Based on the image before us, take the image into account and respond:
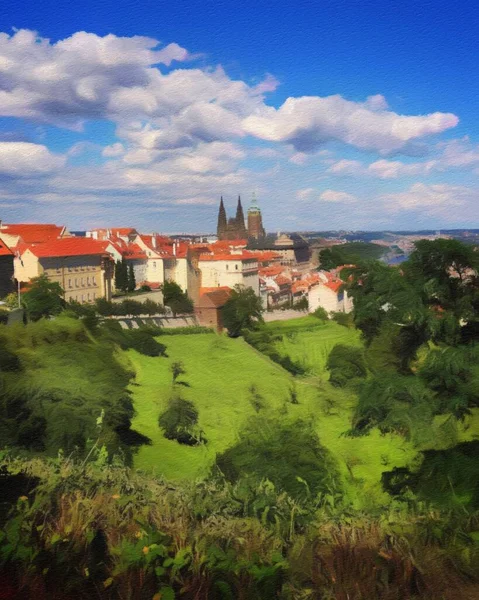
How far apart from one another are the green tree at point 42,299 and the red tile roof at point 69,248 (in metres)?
0.16

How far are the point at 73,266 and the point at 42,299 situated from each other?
12.8 inches

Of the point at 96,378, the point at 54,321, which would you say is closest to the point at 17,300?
the point at 54,321

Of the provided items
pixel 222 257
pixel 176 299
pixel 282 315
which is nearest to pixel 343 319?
pixel 282 315

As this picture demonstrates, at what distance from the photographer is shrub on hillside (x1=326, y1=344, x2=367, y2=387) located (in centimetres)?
342

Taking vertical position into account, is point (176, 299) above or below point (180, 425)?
above

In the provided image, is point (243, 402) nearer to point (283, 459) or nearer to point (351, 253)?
point (283, 459)

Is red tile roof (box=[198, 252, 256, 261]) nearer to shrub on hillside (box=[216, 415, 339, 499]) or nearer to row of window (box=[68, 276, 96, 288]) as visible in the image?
row of window (box=[68, 276, 96, 288])

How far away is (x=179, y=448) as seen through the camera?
9.23 feet

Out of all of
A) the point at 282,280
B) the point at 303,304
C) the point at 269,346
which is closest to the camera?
the point at 269,346

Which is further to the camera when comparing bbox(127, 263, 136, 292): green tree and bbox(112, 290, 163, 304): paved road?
bbox(127, 263, 136, 292): green tree

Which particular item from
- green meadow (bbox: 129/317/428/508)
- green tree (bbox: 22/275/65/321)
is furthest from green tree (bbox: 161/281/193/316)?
green tree (bbox: 22/275/65/321)

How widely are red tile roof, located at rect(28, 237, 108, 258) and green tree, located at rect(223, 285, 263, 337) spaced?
95 cm

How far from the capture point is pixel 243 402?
3320 millimetres

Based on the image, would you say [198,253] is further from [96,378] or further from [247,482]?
[247,482]
